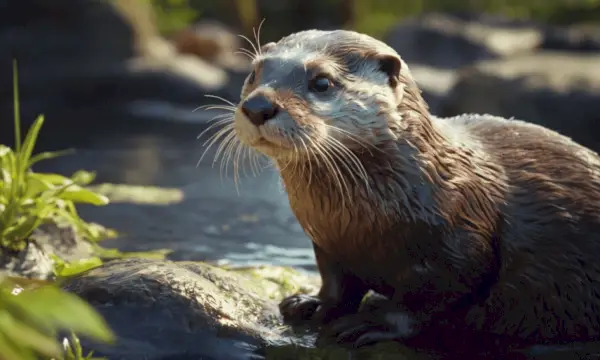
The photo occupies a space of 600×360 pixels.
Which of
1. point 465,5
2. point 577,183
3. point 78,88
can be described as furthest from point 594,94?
point 465,5

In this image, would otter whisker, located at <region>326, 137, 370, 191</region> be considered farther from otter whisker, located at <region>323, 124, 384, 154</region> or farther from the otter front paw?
the otter front paw

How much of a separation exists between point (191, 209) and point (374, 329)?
261 centimetres

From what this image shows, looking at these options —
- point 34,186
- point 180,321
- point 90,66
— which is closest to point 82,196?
point 34,186

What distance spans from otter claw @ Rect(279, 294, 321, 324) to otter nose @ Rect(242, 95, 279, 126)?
79cm

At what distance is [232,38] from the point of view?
15320 mm

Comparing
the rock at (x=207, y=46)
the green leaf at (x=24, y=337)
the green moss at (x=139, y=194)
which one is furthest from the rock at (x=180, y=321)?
the rock at (x=207, y=46)

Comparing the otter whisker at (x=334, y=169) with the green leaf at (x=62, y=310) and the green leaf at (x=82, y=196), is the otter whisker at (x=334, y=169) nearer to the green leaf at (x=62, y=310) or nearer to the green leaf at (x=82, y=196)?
the green leaf at (x=82, y=196)

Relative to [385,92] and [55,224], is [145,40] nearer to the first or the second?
[55,224]

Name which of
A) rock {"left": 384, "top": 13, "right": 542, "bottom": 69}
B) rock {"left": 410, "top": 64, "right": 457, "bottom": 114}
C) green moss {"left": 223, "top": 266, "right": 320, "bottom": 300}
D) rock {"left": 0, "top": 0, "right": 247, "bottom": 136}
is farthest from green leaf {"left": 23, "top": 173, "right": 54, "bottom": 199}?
rock {"left": 384, "top": 13, "right": 542, "bottom": 69}

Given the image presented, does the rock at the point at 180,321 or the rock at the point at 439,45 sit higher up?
the rock at the point at 180,321

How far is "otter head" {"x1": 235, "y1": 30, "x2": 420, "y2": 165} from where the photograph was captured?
2.53m

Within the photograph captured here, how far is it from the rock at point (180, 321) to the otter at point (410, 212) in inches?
5.9

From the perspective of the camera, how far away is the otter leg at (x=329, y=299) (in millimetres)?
2967

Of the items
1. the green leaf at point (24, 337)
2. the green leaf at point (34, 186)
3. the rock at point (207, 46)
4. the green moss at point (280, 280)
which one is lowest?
the rock at point (207, 46)
